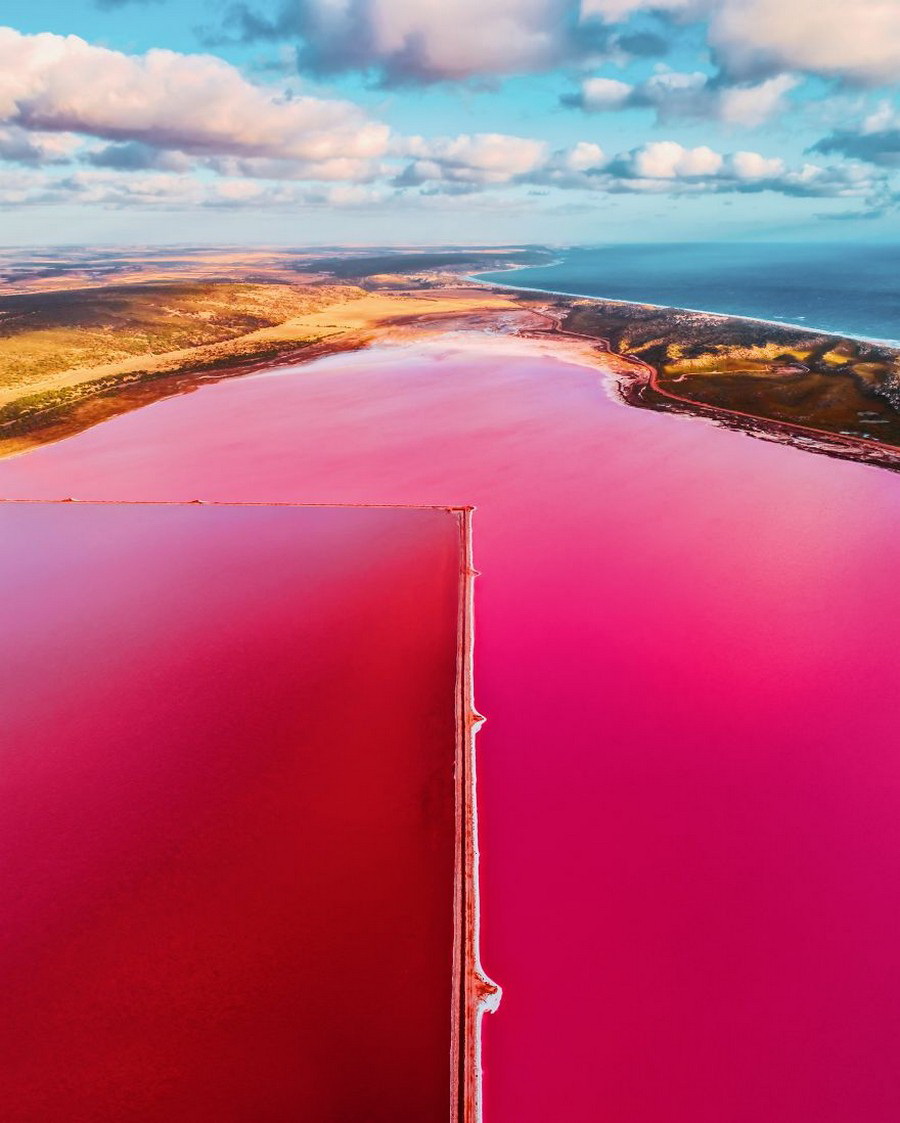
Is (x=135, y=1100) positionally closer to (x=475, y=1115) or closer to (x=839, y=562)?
(x=475, y=1115)

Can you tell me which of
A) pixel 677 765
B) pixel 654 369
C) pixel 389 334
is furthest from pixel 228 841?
pixel 389 334

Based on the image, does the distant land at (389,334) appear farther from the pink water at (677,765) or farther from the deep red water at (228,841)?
the deep red water at (228,841)

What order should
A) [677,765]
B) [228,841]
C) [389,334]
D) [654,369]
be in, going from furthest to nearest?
[389,334]
[654,369]
[677,765]
[228,841]

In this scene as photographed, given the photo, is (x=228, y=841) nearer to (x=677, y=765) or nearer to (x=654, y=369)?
(x=677, y=765)

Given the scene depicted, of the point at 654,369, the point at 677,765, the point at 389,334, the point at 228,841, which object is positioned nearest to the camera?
the point at 228,841

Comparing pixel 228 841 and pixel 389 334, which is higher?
pixel 389 334

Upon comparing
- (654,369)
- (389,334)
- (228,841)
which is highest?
(389,334)
